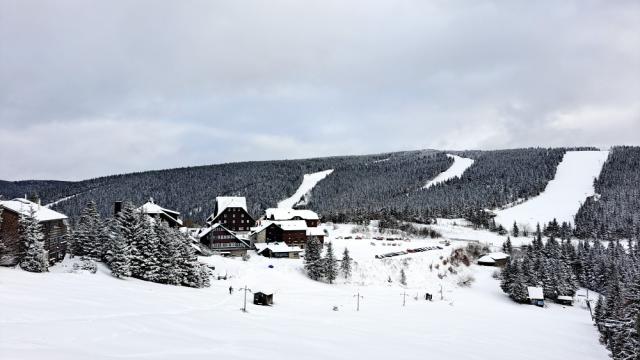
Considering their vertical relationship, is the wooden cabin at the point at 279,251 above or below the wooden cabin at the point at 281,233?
below

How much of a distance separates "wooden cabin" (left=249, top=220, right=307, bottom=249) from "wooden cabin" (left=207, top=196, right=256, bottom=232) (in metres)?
13.9

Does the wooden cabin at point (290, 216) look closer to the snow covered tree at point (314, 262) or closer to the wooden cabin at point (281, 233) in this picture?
the wooden cabin at point (281, 233)

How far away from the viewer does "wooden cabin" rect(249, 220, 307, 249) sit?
98.1 meters

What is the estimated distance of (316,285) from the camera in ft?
228

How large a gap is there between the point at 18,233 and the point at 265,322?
29.6 m

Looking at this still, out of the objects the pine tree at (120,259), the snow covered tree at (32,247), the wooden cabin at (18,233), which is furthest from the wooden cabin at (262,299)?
the wooden cabin at (18,233)

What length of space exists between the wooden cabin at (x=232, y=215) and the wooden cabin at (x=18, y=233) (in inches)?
2027

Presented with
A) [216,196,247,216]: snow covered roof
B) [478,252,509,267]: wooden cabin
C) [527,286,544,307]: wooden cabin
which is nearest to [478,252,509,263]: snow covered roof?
[478,252,509,267]: wooden cabin

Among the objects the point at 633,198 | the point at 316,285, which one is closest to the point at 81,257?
the point at 316,285

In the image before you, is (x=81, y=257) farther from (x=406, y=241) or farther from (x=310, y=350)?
(x=406, y=241)

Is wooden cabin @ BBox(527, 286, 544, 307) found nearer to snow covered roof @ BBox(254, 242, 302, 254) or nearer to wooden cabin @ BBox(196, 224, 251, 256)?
snow covered roof @ BBox(254, 242, 302, 254)

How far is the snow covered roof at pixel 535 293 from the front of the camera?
76.8 meters

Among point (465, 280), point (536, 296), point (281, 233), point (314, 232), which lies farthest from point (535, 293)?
point (281, 233)

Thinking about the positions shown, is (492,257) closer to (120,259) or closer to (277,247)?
(277,247)
